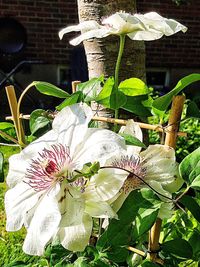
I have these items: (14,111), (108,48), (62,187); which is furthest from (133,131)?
(108,48)

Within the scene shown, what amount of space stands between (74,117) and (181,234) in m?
0.68

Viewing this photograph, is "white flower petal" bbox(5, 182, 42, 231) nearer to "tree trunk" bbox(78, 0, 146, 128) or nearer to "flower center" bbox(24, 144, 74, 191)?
"flower center" bbox(24, 144, 74, 191)

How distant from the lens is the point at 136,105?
1110mm

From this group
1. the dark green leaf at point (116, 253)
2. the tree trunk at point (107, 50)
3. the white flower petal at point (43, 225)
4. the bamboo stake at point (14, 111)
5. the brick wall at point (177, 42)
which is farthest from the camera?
the brick wall at point (177, 42)

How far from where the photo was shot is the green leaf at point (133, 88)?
1097mm

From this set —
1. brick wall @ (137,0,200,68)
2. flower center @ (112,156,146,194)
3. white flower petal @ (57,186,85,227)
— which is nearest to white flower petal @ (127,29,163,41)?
flower center @ (112,156,146,194)

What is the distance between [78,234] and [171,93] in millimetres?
336

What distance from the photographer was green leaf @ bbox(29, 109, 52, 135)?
47.3 inches

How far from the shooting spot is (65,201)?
79 centimetres

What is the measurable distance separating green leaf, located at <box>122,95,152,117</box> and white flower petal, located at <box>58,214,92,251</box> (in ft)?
1.14

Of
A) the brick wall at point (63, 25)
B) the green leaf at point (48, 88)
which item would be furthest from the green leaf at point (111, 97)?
the brick wall at point (63, 25)

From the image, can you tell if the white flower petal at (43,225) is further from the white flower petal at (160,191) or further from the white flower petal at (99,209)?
the white flower petal at (160,191)

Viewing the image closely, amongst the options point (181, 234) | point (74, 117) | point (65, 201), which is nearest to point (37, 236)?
point (65, 201)

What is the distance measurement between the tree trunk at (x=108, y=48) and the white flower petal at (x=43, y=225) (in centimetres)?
73
